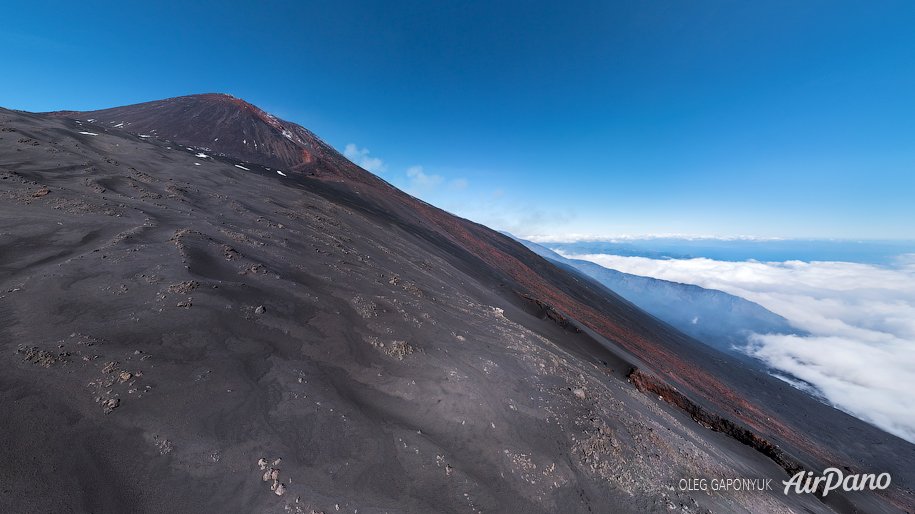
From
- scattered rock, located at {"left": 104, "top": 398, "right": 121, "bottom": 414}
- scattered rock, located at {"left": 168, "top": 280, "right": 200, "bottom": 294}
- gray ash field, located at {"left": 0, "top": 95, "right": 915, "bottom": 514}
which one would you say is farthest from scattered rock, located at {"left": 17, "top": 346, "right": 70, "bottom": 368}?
scattered rock, located at {"left": 168, "top": 280, "right": 200, "bottom": 294}

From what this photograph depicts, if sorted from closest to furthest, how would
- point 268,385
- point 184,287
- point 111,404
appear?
point 111,404 < point 268,385 < point 184,287

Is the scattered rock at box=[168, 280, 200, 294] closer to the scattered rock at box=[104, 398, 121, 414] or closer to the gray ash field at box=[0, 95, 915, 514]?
the gray ash field at box=[0, 95, 915, 514]

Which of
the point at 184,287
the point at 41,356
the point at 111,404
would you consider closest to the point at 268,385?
the point at 111,404

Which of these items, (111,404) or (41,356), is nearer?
(111,404)


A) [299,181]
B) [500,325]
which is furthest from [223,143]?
[500,325]

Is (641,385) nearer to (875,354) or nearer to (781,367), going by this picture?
(781,367)

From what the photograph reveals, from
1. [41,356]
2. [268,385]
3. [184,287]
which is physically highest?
[184,287]

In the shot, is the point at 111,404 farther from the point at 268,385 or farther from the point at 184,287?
the point at 184,287

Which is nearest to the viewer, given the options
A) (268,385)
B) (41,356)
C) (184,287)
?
(41,356)

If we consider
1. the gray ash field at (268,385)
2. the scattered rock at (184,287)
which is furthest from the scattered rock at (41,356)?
the scattered rock at (184,287)
